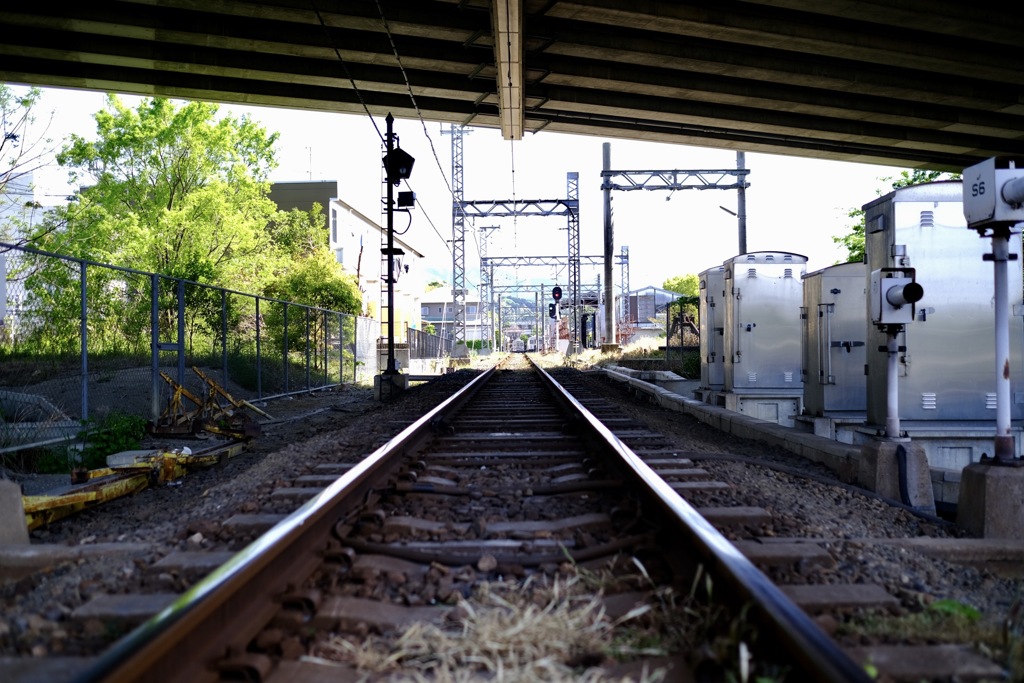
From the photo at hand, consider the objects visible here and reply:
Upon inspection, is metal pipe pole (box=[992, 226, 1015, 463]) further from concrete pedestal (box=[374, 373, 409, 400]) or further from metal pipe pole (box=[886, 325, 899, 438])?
concrete pedestal (box=[374, 373, 409, 400])

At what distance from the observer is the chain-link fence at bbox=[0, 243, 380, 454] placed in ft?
29.9

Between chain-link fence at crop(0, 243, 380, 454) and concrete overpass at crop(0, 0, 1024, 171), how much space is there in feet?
16.2

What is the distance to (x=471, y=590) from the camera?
133 inches

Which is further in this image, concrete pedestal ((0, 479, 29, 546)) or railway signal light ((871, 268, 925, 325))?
railway signal light ((871, 268, 925, 325))

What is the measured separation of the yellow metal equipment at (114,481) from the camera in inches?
212

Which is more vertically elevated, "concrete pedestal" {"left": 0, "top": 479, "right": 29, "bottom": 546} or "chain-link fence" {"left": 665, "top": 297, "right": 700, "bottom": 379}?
"chain-link fence" {"left": 665, "top": 297, "right": 700, "bottom": 379}

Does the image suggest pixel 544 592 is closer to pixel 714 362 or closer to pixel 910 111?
pixel 714 362

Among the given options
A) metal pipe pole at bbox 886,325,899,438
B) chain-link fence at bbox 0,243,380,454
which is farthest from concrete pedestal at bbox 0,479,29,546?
metal pipe pole at bbox 886,325,899,438

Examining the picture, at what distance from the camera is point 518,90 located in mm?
16375

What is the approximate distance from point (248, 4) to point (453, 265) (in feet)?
80.3

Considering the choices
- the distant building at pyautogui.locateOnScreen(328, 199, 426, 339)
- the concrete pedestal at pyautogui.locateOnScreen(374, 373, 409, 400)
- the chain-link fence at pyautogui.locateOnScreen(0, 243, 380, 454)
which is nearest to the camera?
the chain-link fence at pyautogui.locateOnScreen(0, 243, 380, 454)

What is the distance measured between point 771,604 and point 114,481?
5624 mm

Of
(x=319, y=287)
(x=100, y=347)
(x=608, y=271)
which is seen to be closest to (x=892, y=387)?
(x=100, y=347)

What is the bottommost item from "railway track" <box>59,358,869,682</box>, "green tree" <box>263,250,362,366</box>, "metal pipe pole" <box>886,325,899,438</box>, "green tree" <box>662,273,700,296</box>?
"railway track" <box>59,358,869,682</box>
